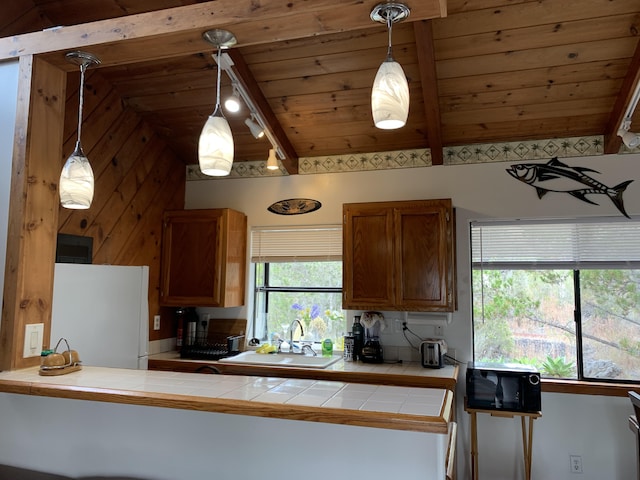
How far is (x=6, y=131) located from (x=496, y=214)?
3150mm

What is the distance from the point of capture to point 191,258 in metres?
3.87

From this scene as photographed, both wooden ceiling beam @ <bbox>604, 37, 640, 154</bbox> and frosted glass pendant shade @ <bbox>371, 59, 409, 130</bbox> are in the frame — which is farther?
wooden ceiling beam @ <bbox>604, 37, 640, 154</bbox>

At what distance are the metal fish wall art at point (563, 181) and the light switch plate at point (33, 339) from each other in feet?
10.6

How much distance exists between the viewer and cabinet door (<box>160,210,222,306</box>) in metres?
3.78

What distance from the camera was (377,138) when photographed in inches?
146

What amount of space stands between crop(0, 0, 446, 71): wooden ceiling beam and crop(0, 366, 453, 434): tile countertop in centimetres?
129

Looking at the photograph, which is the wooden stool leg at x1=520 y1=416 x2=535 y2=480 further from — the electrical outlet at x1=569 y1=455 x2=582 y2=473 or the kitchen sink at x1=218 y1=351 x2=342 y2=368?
the kitchen sink at x1=218 y1=351 x2=342 y2=368

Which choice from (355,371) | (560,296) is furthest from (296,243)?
(560,296)

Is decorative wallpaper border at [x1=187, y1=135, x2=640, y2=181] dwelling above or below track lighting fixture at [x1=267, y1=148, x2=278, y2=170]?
above

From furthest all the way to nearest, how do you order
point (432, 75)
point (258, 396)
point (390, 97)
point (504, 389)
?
point (504, 389) < point (432, 75) < point (258, 396) < point (390, 97)

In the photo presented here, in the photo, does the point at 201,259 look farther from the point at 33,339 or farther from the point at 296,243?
the point at 33,339

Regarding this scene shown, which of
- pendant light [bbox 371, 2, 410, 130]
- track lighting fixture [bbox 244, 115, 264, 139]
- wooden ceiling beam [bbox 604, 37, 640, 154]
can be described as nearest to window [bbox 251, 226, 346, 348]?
track lighting fixture [bbox 244, 115, 264, 139]

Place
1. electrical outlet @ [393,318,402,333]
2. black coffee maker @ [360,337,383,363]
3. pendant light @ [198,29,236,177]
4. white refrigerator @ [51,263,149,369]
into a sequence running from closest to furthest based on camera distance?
1. pendant light @ [198,29,236,177]
2. white refrigerator @ [51,263,149,369]
3. black coffee maker @ [360,337,383,363]
4. electrical outlet @ [393,318,402,333]

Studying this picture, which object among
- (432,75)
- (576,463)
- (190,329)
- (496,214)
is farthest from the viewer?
(190,329)
